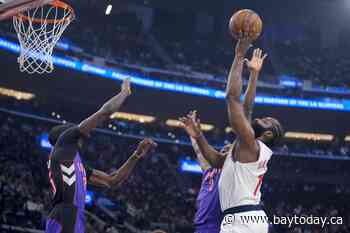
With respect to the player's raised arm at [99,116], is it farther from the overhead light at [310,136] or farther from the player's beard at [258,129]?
the overhead light at [310,136]

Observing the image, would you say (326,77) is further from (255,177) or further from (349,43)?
(255,177)

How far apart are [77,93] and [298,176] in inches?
433

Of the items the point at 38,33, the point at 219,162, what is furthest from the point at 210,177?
the point at 38,33

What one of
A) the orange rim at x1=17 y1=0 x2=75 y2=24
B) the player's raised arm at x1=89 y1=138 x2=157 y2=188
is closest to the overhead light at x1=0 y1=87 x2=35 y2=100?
the orange rim at x1=17 y1=0 x2=75 y2=24

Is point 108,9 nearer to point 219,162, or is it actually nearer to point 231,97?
point 219,162

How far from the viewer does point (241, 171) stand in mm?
4309

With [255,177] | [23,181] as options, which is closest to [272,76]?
[23,181]

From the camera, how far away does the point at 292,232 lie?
2158cm

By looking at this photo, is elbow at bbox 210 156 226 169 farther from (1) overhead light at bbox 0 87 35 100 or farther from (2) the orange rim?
(1) overhead light at bbox 0 87 35 100

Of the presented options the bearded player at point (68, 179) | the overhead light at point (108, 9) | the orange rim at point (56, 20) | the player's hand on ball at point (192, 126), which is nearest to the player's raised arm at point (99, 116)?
the bearded player at point (68, 179)

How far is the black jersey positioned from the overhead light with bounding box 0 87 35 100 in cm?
2036

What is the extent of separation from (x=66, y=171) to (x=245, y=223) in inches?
62.3

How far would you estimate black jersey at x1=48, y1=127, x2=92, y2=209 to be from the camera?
4941mm

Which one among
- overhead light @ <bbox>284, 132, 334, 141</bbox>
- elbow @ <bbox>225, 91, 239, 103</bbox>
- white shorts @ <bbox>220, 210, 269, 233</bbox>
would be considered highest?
elbow @ <bbox>225, 91, 239, 103</bbox>
